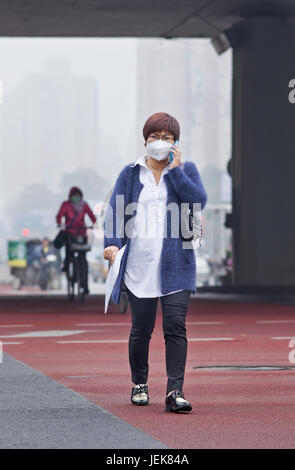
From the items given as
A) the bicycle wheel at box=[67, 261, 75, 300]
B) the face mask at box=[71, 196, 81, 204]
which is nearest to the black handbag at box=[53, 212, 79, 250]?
the face mask at box=[71, 196, 81, 204]

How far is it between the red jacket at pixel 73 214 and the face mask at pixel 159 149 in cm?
1312

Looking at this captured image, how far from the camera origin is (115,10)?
2602cm

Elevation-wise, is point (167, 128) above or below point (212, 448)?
above

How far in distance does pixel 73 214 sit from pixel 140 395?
13.5 m

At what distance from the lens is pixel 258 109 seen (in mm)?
27953

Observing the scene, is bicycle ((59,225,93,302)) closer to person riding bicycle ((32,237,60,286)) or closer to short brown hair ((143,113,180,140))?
short brown hair ((143,113,180,140))

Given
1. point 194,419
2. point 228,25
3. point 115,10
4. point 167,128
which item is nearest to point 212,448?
point 194,419

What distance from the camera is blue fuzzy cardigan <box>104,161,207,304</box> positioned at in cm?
770

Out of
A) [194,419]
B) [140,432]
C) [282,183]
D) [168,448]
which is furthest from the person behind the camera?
[282,183]

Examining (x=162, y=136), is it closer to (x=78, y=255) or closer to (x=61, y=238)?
(x=61, y=238)

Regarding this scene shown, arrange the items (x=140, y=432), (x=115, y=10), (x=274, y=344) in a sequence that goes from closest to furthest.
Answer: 1. (x=140, y=432)
2. (x=274, y=344)
3. (x=115, y=10)

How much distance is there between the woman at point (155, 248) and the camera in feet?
25.2

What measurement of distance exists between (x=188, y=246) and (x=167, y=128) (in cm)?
74

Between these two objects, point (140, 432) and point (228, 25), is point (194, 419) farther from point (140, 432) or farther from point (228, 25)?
point (228, 25)
